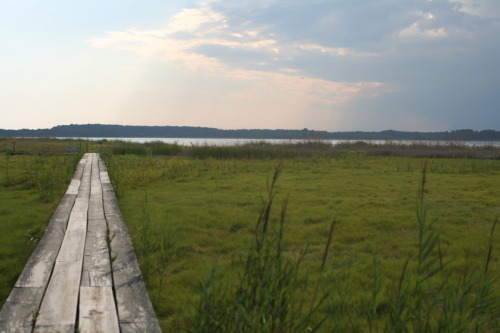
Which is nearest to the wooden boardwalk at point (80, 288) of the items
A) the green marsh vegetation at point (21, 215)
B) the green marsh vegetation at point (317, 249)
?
the green marsh vegetation at point (317, 249)

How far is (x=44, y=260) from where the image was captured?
394 centimetres

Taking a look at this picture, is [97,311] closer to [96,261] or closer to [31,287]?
[31,287]

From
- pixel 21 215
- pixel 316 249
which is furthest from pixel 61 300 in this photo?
pixel 21 215

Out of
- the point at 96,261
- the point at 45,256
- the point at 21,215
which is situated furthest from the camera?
the point at 21,215

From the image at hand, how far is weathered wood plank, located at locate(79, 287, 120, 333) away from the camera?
8.64 ft

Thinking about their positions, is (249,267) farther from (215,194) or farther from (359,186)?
(359,186)

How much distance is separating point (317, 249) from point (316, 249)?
0.02 metres

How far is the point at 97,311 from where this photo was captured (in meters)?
2.87

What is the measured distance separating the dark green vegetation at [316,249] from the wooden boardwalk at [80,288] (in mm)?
368

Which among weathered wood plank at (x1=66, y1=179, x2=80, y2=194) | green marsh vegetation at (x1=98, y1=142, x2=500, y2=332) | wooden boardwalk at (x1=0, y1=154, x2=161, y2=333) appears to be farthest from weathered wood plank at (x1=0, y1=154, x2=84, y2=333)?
weathered wood plank at (x1=66, y1=179, x2=80, y2=194)

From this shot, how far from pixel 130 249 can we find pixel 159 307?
31.7 inches

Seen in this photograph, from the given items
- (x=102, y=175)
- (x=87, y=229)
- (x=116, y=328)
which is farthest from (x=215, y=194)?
(x=116, y=328)

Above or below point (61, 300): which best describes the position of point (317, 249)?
below

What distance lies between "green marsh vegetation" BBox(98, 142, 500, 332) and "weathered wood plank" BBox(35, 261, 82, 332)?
745 mm
